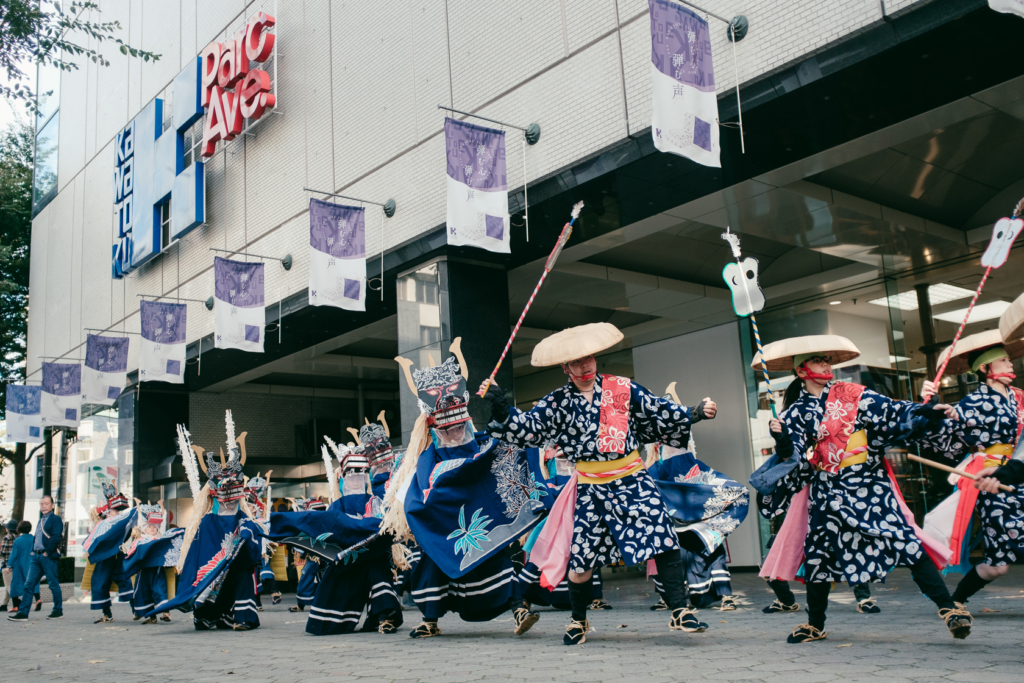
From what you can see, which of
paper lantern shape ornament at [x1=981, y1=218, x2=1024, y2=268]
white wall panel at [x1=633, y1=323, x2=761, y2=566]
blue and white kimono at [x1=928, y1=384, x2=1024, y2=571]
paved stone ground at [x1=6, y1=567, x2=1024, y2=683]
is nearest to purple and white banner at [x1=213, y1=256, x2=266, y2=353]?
paved stone ground at [x1=6, y1=567, x2=1024, y2=683]

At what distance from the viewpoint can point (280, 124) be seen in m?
13.9

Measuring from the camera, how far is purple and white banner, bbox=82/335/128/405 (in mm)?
16406

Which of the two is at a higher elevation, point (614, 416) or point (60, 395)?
point (60, 395)

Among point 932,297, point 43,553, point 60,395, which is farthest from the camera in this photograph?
point 60,395

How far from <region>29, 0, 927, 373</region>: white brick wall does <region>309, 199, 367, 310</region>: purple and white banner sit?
1.85 ft

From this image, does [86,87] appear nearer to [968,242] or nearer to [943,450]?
[968,242]

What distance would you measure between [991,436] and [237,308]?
33.0 ft

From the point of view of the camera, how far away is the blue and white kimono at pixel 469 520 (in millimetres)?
6168

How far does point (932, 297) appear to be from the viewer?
38.7 ft

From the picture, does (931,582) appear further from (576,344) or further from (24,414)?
(24,414)

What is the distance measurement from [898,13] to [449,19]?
570 cm

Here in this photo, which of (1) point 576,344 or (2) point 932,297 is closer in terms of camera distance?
(1) point 576,344

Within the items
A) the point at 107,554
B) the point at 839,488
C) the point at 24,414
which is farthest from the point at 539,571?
the point at 24,414

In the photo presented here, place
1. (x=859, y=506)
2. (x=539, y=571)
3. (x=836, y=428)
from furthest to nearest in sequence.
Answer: (x=539, y=571) < (x=836, y=428) < (x=859, y=506)
